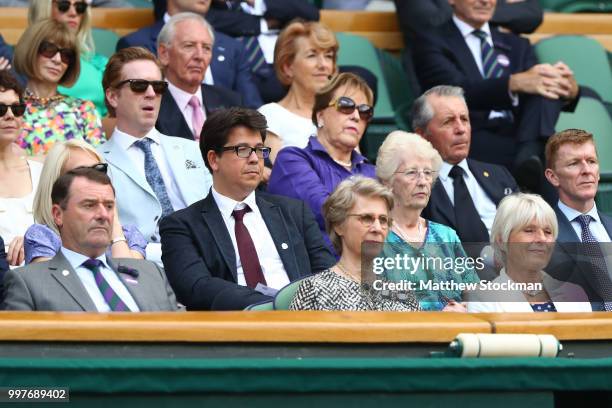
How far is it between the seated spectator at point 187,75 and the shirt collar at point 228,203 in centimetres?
121

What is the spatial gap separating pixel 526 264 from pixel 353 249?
0.61 meters

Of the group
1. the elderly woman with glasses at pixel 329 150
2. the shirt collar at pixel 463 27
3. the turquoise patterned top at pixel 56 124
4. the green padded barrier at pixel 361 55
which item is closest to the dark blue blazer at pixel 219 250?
the elderly woman with glasses at pixel 329 150

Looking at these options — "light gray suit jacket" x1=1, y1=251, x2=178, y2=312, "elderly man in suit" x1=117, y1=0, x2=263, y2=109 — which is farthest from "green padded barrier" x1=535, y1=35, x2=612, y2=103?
"light gray suit jacket" x1=1, y1=251, x2=178, y2=312

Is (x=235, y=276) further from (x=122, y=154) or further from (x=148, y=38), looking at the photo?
(x=148, y=38)

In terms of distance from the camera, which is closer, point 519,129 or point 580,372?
point 580,372

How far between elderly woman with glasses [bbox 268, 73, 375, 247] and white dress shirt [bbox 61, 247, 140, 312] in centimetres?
151

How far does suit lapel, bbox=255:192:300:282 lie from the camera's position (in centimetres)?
552

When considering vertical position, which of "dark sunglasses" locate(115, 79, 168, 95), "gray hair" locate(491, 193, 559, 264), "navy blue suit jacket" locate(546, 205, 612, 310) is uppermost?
"dark sunglasses" locate(115, 79, 168, 95)

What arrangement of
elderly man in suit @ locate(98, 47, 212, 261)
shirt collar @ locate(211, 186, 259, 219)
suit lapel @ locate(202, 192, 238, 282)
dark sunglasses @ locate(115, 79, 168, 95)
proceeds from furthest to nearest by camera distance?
dark sunglasses @ locate(115, 79, 168, 95)
elderly man in suit @ locate(98, 47, 212, 261)
shirt collar @ locate(211, 186, 259, 219)
suit lapel @ locate(202, 192, 238, 282)

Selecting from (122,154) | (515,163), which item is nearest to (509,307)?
(122,154)

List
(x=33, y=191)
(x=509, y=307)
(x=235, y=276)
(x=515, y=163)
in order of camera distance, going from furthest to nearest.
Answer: (x=515, y=163), (x=33, y=191), (x=235, y=276), (x=509, y=307)

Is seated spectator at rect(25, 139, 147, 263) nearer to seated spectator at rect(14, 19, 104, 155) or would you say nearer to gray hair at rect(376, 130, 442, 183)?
seated spectator at rect(14, 19, 104, 155)

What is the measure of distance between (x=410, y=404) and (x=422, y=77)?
161 inches

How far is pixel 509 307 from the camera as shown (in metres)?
4.46
